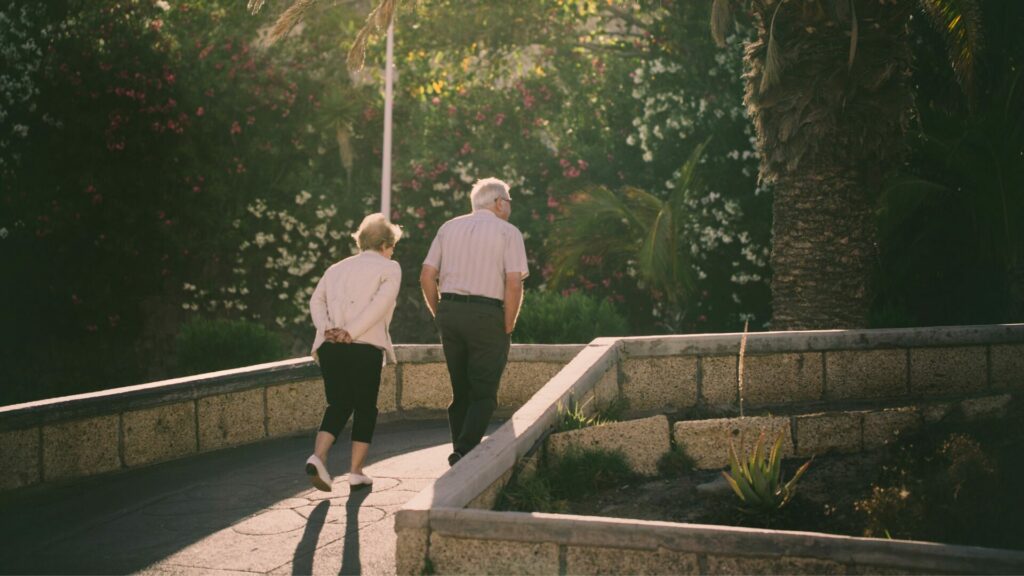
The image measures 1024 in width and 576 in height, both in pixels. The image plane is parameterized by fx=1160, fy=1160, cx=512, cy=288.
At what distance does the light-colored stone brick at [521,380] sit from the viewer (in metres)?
10.7

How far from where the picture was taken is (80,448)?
7.73m

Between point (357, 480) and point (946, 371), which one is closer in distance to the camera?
point (357, 480)

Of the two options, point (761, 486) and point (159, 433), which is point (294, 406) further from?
point (761, 486)

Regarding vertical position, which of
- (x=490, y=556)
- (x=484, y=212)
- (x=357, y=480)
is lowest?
(x=357, y=480)

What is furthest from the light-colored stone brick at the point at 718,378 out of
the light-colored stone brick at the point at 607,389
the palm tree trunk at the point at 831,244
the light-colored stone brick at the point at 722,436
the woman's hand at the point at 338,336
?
the woman's hand at the point at 338,336

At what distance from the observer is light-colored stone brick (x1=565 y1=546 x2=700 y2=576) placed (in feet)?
15.5

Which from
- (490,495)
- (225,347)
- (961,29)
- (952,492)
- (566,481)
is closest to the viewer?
(952,492)

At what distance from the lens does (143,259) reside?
54.0 ft

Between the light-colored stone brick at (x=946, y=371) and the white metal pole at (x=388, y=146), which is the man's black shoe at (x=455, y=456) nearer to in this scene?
the light-colored stone brick at (x=946, y=371)

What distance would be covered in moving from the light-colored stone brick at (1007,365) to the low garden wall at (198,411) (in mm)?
3573

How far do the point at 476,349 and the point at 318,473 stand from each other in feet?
3.93

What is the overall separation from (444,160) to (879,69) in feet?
31.7

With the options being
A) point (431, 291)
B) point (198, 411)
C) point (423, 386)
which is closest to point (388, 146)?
point (423, 386)

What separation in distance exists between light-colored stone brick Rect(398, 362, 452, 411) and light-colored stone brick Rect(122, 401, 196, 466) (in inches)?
94.6
